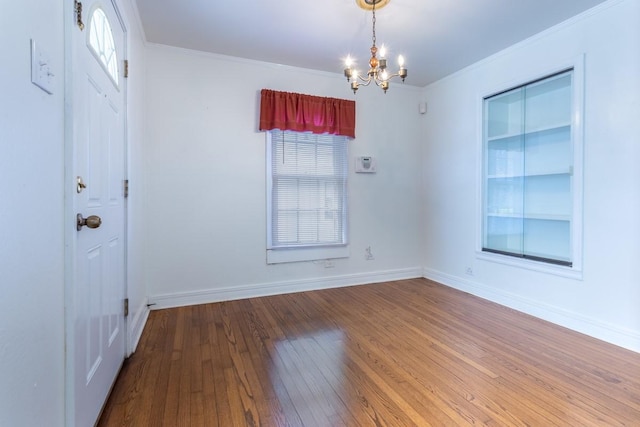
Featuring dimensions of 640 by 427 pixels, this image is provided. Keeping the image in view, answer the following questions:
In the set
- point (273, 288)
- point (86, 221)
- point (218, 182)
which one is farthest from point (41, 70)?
point (273, 288)

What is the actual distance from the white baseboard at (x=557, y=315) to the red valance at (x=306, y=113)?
7.64ft

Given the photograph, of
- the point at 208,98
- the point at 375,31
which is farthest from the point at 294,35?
the point at 208,98

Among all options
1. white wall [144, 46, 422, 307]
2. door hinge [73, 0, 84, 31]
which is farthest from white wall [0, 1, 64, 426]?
white wall [144, 46, 422, 307]

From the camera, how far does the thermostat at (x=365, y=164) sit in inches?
156

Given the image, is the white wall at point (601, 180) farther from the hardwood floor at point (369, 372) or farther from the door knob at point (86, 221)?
the door knob at point (86, 221)

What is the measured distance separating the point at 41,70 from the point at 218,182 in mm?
2367

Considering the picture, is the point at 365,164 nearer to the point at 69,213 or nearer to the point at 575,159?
the point at 575,159

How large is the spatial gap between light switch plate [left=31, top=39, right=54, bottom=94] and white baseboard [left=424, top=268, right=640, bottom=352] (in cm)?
371

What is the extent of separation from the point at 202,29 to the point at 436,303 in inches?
141

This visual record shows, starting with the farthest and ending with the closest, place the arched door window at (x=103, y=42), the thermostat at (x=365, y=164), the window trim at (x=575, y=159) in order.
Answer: the thermostat at (x=365, y=164)
the window trim at (x=575, y=159)
the arched door window at (x=103, y=42)

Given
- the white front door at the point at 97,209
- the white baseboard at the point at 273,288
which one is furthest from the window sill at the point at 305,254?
the white front door at the point at 97,209

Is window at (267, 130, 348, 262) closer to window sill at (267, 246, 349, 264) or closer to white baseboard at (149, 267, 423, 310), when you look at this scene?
window sill at (267, 246, 349, 264)

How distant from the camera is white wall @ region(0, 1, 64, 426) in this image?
0.80 metres

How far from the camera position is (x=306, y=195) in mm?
3711
